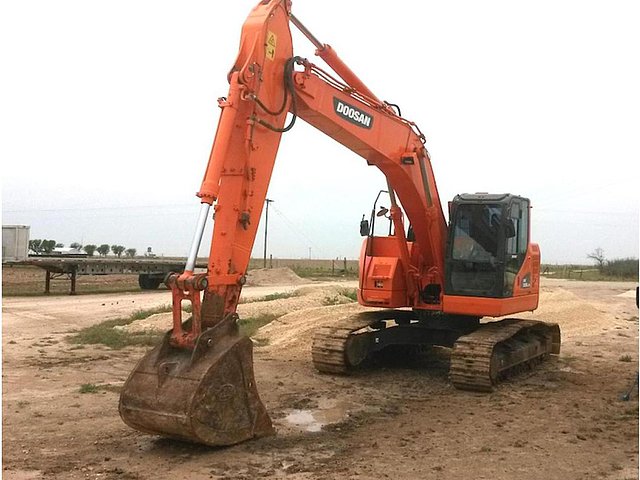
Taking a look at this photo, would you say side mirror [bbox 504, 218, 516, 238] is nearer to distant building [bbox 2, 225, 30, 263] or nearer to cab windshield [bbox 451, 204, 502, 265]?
cab windshield [bbox 451, 204, 502, 265]

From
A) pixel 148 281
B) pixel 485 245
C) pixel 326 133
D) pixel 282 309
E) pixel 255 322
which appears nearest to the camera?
pixel 326 133

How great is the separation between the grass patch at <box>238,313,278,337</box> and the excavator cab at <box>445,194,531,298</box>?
6384 millimetres

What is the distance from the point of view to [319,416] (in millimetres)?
7363

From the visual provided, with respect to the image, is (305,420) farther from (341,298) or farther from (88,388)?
(341,298)

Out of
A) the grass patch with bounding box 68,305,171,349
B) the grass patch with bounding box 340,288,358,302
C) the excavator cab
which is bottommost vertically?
the grass patch with bounding box 68,305,171,349

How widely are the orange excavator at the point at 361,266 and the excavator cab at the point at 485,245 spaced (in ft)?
0.05

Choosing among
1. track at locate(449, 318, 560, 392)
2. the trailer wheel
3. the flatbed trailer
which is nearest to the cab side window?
track at locate(449, 318, 560, 392)

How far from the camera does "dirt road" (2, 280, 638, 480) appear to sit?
18.0 ft

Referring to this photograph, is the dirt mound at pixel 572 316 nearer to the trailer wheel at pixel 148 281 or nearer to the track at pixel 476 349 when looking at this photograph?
the track at pixel 476 349

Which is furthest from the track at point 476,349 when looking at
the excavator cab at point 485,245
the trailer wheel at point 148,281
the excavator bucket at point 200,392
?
the trailer wheel at point 148,281

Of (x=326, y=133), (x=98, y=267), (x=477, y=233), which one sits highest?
(x=326, y=133)

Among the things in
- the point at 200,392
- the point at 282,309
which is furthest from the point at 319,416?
the point at 282,309

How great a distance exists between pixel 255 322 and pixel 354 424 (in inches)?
359

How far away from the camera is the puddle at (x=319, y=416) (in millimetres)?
6961
